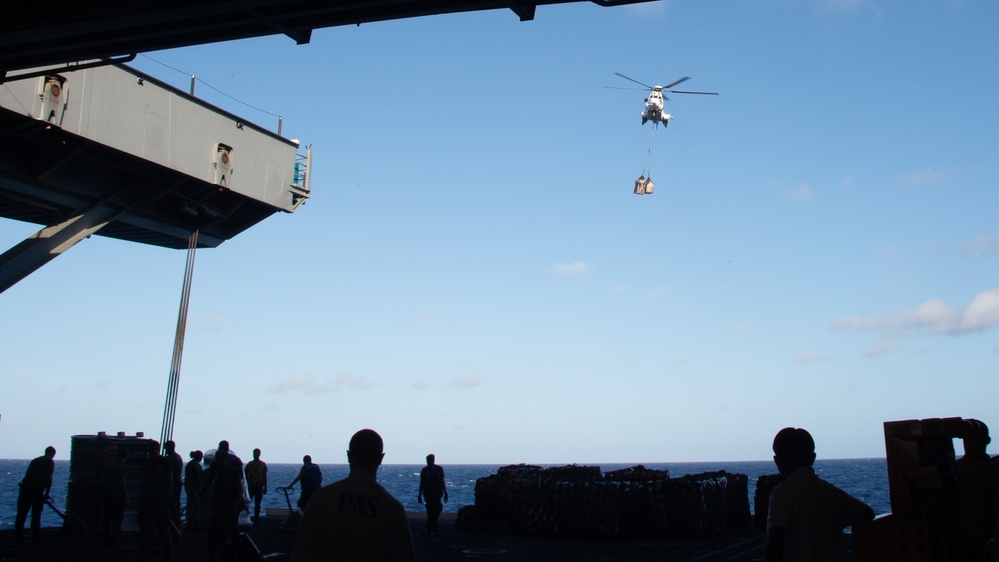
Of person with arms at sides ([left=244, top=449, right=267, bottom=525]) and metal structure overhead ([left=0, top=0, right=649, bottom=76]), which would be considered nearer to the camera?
metal structure overhead ([left=0, top=0, right=649, bottom=76])

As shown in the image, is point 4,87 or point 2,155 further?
Result: point 2,155

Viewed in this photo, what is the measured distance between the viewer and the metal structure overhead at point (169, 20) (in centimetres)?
1029

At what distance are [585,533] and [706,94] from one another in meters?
30.8

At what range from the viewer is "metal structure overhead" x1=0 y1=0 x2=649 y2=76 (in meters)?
10.3

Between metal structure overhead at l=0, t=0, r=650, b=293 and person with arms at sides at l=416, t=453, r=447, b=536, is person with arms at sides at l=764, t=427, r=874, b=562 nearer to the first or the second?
metal structure overhead at l=0, t=0, r=650, b=293

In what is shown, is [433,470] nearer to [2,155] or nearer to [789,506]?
[2,155]

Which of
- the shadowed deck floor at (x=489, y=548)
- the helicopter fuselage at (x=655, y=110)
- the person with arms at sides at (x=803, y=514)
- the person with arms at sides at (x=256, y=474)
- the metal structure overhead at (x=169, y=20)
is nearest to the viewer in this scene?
the person with arms at sides at (x=803, y=514)

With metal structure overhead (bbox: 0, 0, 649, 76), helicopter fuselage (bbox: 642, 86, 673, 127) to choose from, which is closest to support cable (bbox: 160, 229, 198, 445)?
metal structure overhead (bbox: 0, 0, 649, 76)

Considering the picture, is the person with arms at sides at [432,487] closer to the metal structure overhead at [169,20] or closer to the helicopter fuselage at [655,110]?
the metal structure overhead at [169,20]

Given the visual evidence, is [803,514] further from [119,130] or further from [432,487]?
[119,130]

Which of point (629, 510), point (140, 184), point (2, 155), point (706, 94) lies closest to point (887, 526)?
point (629, 510)

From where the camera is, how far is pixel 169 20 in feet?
34.6

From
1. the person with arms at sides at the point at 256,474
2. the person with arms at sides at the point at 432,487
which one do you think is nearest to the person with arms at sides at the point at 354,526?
the person with arms at sides at the point at 432,487

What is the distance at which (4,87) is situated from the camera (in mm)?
17391
